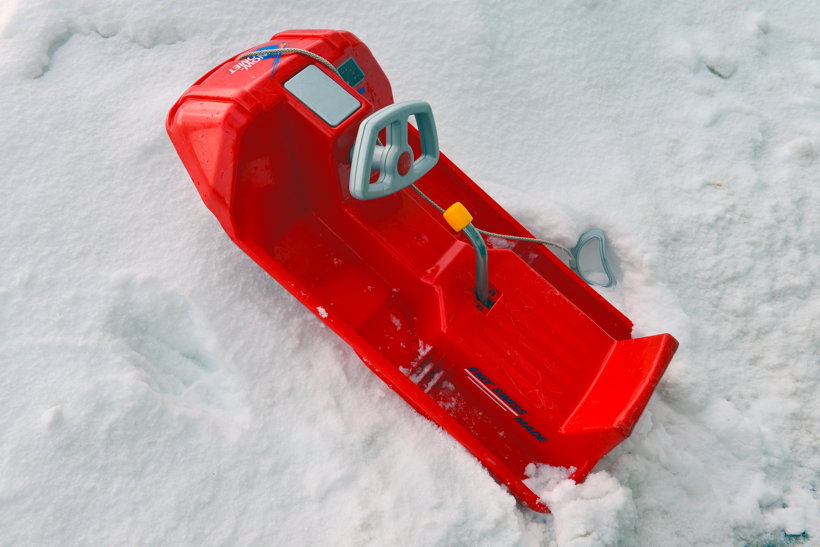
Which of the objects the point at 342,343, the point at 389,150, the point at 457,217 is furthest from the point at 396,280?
the point at 389,150

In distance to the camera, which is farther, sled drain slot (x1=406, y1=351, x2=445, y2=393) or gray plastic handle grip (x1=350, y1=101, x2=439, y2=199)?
sled drain slot (x1=406, y1=351, x2=445, y2=393)

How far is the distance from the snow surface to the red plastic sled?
5.5 inches

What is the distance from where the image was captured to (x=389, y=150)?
1787 mm

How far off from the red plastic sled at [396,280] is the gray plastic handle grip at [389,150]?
0.19 m

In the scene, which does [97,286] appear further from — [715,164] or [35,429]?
[715,164]

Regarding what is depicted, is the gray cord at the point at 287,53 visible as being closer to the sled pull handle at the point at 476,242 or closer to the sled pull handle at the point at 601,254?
the sled pull handle at the point at 476,242

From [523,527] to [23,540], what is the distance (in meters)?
1.36

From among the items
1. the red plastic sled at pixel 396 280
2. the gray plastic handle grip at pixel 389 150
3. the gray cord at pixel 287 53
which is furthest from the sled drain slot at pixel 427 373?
the gray cord at pixel 287 53

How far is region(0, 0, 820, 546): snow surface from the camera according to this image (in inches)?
73.3

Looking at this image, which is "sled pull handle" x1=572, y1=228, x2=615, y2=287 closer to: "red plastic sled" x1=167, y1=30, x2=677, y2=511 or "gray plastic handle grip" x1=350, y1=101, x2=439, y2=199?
"red plastic sled" x1=167, y1=30, x2=677, y2=511

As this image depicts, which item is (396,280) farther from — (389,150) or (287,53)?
(287,53)

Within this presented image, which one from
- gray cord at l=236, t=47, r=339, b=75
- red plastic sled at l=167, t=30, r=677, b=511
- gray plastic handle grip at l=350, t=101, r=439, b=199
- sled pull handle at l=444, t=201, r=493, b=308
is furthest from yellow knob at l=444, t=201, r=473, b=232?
gray cord at l=236, t=47, r=339, b=75

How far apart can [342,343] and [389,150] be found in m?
0.68

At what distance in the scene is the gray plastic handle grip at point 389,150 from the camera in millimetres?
1739
